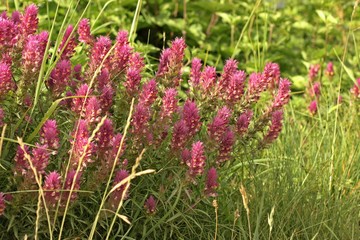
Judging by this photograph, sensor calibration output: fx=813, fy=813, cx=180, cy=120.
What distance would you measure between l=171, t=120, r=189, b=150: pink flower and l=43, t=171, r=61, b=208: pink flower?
52 centimetres

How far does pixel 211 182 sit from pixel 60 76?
0.70 metres

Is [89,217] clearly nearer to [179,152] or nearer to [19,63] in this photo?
[179,152]

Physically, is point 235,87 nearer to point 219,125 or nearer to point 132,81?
point 219,125

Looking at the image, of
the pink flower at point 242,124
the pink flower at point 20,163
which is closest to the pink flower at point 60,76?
the pink flower at point 20,163

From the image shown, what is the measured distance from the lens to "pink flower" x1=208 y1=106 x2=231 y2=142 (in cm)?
315

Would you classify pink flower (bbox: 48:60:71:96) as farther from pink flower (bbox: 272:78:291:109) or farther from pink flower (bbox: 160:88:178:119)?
pink flower (bbox: 272:78:291:109)

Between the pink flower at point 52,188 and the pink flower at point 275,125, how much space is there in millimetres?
1068

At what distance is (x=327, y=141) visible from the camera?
183 inches

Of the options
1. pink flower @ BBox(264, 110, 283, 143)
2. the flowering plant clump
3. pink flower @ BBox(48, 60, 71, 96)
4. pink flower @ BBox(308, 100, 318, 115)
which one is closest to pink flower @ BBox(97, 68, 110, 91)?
the flowering plant clump

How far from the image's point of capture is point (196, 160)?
9.82 ft

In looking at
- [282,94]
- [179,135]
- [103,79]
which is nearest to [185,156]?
[179,135]

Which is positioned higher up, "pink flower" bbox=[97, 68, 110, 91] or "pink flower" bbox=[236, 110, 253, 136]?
"pink flower" bbox=[97, 68, 110, 91]

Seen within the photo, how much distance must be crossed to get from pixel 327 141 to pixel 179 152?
5.72 ft

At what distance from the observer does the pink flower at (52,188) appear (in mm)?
2713
